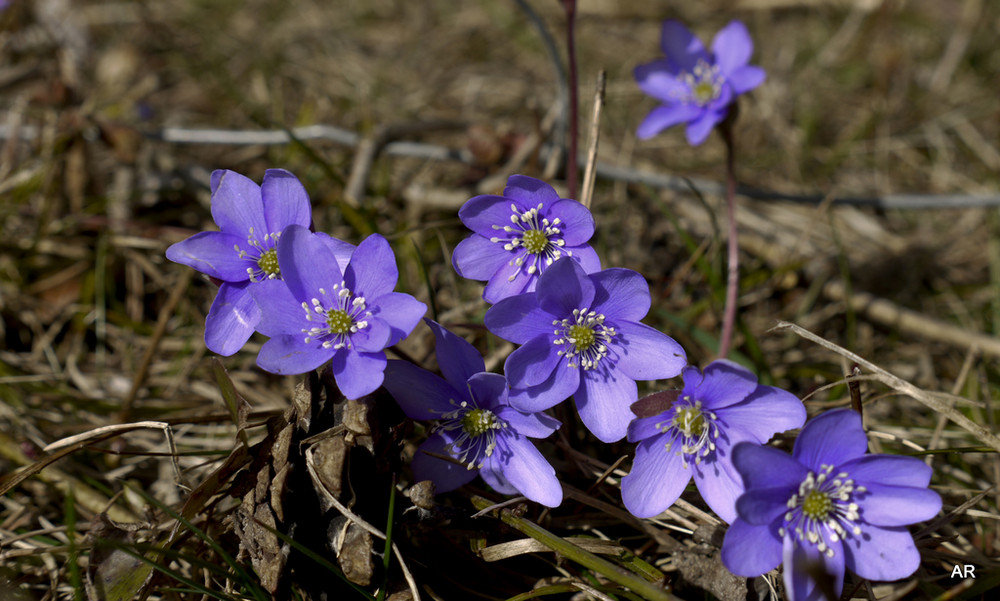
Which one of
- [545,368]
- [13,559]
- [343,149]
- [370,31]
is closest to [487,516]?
[545,368]

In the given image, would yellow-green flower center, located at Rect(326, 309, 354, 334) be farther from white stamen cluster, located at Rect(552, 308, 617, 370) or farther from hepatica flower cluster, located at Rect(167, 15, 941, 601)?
white stamen cluster, located at Rect(552, 308, 617, 370)

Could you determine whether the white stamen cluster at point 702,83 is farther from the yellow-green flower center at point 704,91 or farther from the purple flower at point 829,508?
the purple flower at point 829,508

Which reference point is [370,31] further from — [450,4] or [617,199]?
[617,199]

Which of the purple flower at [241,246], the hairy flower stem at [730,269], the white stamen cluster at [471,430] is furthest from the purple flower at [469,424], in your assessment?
the hairy flower stem at [730,269]

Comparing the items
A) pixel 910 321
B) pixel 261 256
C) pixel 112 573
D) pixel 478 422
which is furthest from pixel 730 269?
pixel 112 573

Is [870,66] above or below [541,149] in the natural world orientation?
above

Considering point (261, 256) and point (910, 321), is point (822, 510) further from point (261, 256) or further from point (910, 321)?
point (910, 321)

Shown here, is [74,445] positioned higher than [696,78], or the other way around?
[696,78]
